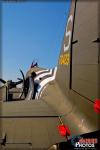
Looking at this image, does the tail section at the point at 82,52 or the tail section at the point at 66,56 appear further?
the tail section at the point at 66,56

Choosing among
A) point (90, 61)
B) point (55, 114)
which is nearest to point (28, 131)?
point (55, 114)

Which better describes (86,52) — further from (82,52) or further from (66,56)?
(66,56)

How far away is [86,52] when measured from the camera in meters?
5.43

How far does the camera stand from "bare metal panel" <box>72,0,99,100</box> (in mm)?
5207

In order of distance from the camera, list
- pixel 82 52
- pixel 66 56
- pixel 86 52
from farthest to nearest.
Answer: pixel 66 56
pixel 82 52
pixel 86 52

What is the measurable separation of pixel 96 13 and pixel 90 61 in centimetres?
77

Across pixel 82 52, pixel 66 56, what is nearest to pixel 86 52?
pixel 82 52

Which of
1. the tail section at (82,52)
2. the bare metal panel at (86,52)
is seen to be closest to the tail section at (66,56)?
the tail section at (82,52)

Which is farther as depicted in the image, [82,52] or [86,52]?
[82,52]

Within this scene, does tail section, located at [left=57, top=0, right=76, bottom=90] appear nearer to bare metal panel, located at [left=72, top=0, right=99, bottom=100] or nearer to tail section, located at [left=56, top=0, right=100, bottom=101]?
tail section, located at [left=56, top=0, right=100, bottom=101]

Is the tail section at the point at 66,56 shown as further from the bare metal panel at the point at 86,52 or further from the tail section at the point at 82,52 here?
the bare metal panel at the point at 86,52

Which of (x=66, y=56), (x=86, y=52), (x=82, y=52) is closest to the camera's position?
(x=86, y=52)

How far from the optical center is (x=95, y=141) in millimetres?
5180

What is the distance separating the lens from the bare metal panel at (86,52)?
205 inches
